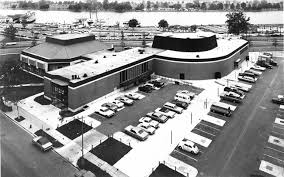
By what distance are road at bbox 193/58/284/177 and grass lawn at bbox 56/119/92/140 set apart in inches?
635

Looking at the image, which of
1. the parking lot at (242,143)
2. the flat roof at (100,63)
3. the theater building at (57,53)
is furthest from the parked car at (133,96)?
the theater building at (57,53)

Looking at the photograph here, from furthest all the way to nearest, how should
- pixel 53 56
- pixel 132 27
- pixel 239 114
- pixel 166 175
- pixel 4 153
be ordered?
pixel 132 27 → pixel 53 56 → pixel 239 114 → pixel 4 153 → pixel 166 175

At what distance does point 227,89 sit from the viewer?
49656mm

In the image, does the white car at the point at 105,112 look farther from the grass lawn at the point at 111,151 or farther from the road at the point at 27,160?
the road at the point at 27,160

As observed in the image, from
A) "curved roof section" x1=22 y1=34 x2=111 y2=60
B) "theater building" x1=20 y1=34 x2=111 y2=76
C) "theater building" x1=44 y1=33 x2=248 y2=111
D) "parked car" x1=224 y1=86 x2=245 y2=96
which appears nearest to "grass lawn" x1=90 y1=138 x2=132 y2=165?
"theater building" x1=44 y1=33 x2=248 y2=111

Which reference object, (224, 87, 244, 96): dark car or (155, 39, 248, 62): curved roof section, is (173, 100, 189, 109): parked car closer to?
(224, 87, 244, 96): dark car

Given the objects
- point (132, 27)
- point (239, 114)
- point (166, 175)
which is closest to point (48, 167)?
point (166, 175)

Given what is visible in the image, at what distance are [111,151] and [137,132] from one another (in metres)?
4.74

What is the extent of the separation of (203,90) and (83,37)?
34182 mm

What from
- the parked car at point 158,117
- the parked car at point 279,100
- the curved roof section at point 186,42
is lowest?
the parked car at point 158,117

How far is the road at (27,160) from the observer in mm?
26625

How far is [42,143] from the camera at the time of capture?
101 feet

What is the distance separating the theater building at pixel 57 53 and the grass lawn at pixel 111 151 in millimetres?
29776

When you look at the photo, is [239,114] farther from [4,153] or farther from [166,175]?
[4,153]
